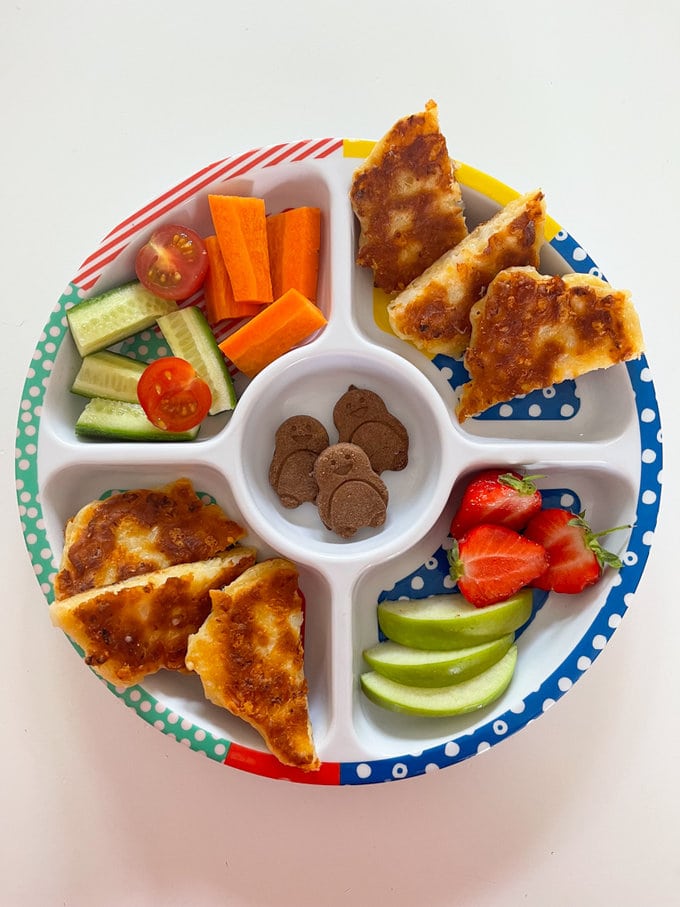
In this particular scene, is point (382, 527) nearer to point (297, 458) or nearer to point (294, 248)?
point (297, 458)

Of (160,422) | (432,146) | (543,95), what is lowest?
(160,422)

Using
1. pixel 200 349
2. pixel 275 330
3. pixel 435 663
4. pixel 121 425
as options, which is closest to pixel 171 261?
pixel 200 349

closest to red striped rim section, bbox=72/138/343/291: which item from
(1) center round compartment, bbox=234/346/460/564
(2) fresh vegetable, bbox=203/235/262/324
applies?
(2) fresh vegetable, bbox=203/235/262/324

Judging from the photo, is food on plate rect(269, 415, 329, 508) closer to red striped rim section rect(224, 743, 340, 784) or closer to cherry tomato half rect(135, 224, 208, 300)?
cherry tomato half rect(135, 224, 208, 300)

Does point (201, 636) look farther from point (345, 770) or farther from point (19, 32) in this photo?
point (19, 32)

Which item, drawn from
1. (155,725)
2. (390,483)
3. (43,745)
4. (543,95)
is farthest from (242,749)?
(543,95)
